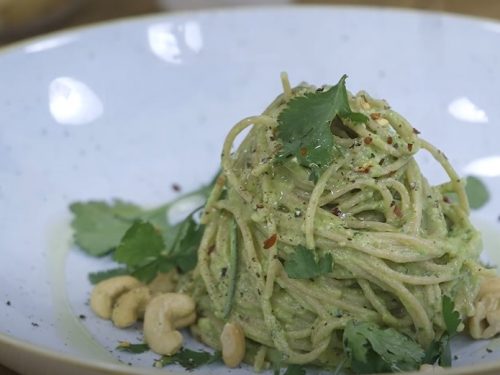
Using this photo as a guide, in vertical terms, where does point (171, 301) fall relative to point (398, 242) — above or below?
below

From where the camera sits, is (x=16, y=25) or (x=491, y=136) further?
(x=16, y=25)

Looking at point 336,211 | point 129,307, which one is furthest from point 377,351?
point 129,307

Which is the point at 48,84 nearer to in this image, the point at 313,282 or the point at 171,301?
the point at 171,301

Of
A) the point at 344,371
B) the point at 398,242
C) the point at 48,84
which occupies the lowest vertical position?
the point at 344,371

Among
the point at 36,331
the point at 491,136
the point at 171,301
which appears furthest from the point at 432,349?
the point at 491,136

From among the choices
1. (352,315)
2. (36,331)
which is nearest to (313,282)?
(352,315)

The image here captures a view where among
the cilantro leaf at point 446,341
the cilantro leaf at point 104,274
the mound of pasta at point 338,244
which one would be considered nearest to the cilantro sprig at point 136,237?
the cilantro leaf at point 104,274

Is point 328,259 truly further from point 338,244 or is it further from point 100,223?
point 100,223

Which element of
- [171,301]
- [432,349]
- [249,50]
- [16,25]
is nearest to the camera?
[432,349]

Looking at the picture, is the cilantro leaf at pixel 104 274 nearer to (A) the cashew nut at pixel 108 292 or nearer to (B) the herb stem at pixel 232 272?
(A) the cashew nut at pixel 108 292

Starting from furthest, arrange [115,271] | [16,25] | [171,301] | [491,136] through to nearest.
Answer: [16,25]
[491,136]
[115,271]
[171,301]
